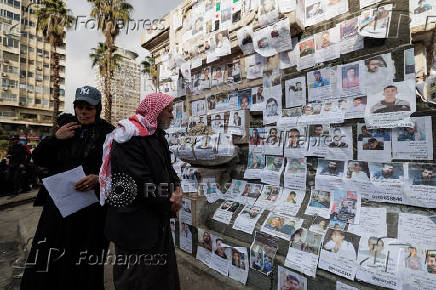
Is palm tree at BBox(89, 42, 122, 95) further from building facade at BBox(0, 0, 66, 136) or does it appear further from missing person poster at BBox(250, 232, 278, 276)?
building facade at BBox(0, 0, 66, 136)

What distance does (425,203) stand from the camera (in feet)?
4.50

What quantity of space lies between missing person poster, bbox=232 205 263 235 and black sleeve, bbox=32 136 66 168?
156 cm

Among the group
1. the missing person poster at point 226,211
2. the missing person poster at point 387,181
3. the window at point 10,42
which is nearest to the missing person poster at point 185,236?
the missing person poster at point 226,211

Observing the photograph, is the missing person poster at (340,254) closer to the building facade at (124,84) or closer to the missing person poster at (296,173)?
the missing person poster at (296,173)

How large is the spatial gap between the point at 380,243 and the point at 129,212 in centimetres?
153

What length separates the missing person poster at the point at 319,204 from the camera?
5.60 ft

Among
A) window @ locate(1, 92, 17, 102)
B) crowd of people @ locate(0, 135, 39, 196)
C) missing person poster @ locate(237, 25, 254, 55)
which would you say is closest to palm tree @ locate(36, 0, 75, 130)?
crowd of people @ locate(0, 135, 39, 196)

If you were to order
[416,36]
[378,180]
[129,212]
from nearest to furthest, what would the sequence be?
1. [129,212]
2. [378,180]
3. [416,36]

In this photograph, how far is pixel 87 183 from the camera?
1.55 metres

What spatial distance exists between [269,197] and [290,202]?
0.71ft

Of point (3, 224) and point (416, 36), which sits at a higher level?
point (416, 36)

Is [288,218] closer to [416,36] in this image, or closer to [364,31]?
[364,31]

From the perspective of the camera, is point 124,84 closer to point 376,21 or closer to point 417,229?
point 376,21

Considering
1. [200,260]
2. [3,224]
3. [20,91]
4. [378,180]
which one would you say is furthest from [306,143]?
[20,91]
